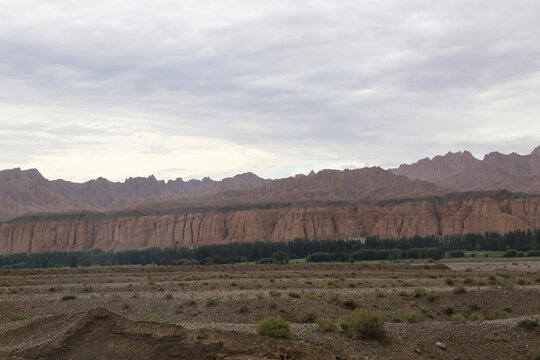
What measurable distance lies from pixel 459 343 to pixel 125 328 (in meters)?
13.0

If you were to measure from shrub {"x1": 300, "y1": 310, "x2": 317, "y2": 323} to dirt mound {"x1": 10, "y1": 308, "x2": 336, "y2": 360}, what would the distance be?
7506mm

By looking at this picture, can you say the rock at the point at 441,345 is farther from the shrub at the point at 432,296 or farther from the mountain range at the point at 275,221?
the mountain range at the point at 275,221

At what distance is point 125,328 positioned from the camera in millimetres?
20016

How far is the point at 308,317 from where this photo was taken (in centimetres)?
2617

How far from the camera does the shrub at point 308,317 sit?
1024 inches

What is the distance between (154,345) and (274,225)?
13886 centimetres

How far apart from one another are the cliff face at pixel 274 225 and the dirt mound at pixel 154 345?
123458 millimetres

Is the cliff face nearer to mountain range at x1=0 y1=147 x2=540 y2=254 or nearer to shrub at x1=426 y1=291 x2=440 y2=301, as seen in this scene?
mountain range at x1=0 y1=147 x2=540 y2=254

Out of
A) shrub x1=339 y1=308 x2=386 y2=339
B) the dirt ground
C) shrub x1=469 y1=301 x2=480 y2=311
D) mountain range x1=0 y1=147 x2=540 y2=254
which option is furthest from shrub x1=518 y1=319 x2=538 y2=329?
mountain range x1=0 y1=147 x2=540 y2=254

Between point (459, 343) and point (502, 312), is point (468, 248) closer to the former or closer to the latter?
point (502, 312)

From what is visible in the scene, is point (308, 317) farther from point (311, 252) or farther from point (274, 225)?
point (274, 225)

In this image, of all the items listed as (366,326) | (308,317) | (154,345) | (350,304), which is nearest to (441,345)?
(366,326)

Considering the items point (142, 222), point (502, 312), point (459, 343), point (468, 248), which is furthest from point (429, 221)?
point (459, 343)

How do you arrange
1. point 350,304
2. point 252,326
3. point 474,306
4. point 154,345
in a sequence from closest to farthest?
point 154,345
point 252,326
point 350,304
point 474,306
